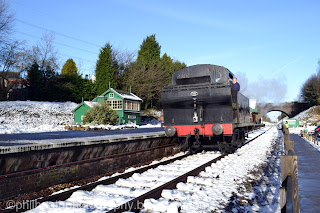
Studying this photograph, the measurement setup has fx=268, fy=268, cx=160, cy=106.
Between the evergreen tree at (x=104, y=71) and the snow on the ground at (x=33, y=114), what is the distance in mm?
7019

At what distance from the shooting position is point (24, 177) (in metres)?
5.41

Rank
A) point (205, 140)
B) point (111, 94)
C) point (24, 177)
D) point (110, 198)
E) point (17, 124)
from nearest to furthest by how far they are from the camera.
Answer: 1. point (110, 198)
2. point (24, 177)
3. point (205, 140)
4. point (17, 124)
5. point (111, 94)

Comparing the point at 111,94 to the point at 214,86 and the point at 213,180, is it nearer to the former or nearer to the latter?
the point at 214,86

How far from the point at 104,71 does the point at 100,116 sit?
17.4 meters

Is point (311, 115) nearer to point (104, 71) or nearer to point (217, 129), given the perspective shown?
point (104, 71)

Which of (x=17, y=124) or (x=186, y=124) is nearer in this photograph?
(x=186, y=124)

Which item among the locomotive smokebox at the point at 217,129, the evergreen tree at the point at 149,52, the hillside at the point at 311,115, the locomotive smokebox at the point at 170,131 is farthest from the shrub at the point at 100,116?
the hillside at the point at 311,115

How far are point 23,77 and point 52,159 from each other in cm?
4329

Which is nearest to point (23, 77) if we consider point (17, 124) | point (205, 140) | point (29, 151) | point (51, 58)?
point (51, 58)

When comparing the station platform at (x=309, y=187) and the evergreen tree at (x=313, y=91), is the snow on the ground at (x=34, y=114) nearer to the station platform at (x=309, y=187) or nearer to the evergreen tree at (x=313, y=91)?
the station platform at (x=309, y=187)

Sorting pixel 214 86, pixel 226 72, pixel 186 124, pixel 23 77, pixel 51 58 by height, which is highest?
pixel 51 58

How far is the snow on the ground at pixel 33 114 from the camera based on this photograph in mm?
30675

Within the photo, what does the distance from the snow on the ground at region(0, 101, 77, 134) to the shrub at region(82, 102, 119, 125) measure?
3.48 metres

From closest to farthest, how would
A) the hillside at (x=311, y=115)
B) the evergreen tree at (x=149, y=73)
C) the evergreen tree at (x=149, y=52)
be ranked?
the evergreen tree at (x=149, y=73)
the evergreen tree at (x=149, y=52)
the hillside at (x=311, y=115)
